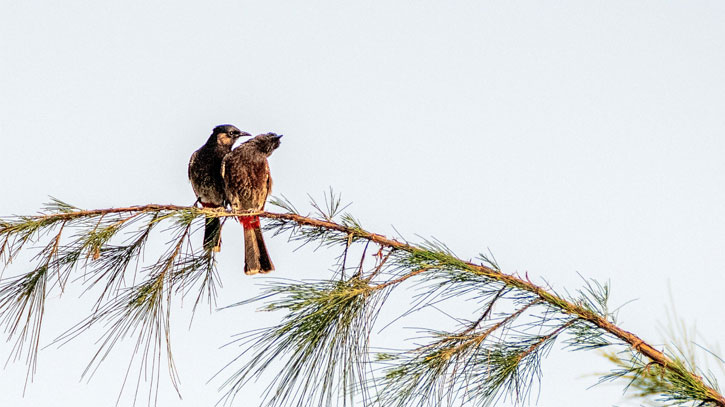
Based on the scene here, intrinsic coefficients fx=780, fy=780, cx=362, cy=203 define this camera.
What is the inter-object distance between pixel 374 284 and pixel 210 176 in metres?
2.84

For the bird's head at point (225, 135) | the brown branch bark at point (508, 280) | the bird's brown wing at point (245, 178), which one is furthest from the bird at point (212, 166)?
the brown branch bark at point (508, 280)

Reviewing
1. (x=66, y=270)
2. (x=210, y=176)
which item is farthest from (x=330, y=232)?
(x=210, y=176)

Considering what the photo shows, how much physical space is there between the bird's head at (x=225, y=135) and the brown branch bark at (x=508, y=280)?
253cm

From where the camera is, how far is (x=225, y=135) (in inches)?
198

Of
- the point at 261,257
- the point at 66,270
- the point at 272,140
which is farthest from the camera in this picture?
the point at 272,140

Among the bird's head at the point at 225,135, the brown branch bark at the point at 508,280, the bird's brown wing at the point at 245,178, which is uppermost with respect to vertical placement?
the bird's head at the point at 225,135

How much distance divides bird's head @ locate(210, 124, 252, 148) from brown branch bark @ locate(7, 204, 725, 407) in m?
2.53

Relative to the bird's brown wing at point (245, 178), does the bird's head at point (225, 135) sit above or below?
above

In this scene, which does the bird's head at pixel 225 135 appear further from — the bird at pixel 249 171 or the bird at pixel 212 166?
the bird at pixel 249 171

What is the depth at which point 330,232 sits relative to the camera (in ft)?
7.73

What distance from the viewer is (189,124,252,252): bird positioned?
15.7ft

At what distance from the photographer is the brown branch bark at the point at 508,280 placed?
Result: 1899 millimetres

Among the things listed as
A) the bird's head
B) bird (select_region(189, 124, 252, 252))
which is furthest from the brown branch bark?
the bird's head

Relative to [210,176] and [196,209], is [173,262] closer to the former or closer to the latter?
[196,209]
